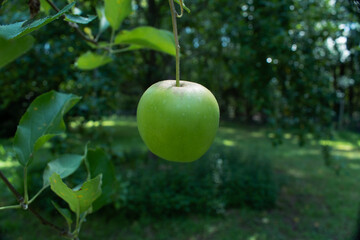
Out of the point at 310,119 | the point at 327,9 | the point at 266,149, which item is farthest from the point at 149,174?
the point at 266,149

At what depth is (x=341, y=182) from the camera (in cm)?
461

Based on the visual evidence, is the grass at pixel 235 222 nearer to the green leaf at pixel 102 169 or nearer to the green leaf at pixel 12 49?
the green leaf at pixel 102 169

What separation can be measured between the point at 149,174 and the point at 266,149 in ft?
12.8

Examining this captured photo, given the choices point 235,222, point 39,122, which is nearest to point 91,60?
point 39,122

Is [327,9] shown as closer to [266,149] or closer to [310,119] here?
[310,119]

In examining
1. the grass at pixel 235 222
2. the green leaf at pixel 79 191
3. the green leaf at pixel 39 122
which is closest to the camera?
the green leaf at pixel 79 191

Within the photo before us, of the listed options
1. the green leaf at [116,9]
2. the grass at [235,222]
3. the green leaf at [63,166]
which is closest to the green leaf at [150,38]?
the green leaf at [116,9]

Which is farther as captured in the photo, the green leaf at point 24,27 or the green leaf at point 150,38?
the green leaf at point 150,38

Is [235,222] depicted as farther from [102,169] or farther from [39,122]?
[39,122]

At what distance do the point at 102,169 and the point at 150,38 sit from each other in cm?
37

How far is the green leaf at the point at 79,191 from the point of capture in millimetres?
446

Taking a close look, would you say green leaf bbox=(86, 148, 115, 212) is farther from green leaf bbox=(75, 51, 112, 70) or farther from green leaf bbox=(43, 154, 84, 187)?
green leaf bbox=(75, 51, 112, 70)

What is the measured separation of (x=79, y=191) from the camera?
476mm

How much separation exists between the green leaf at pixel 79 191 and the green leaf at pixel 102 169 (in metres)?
0.14
